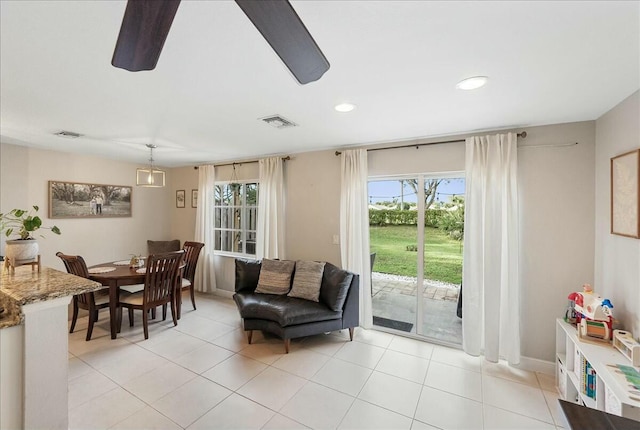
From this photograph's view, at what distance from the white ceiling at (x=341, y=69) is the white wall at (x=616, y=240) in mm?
155

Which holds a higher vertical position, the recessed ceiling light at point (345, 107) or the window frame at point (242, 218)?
the recessed ceiling light at point (345, 107)

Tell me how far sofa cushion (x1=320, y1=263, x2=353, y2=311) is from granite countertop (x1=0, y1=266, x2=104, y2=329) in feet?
7.27

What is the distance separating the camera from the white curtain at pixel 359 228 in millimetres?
3434

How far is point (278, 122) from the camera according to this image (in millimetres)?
2611

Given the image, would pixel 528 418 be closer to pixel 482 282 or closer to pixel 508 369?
pixel 508 369

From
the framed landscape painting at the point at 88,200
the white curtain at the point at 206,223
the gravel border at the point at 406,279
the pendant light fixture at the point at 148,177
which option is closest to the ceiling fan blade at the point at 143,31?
the pendant light fixture at the point at 148,177

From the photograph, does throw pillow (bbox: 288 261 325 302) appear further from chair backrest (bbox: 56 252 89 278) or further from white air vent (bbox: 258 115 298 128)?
chair backrest (bbox: 56 252 89 278)

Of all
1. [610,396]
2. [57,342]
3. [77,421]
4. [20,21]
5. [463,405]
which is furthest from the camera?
[463,405]

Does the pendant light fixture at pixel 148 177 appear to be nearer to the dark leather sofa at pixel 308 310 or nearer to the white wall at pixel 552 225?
the dark leather sofa at pixel 308 310

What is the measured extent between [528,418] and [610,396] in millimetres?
652

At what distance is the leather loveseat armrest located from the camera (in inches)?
146

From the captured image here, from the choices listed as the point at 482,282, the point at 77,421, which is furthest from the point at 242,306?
the point at 482,282

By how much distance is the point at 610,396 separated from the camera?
5.21 ft

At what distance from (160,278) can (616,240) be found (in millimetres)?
4577
